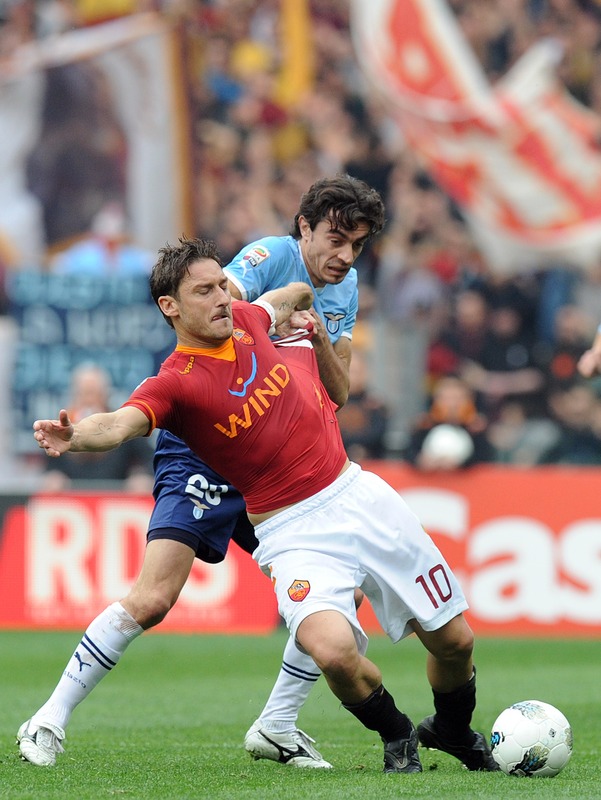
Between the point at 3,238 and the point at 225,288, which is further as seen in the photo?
the point at 3,238

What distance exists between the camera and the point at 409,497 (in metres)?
13.4

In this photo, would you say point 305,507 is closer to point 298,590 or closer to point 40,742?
point 298,590

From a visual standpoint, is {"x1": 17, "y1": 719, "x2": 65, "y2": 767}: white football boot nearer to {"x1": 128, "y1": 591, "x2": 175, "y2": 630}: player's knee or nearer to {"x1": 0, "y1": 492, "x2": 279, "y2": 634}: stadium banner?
{"x1": 128, "y1": 591, "x2": 175, "y2": 630}: player's knee

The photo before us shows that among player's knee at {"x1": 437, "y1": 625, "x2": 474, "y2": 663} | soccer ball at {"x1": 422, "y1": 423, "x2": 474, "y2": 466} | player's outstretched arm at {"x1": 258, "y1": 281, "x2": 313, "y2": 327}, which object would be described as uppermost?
player's outstretched arm at {"x1": 258, "y1": 281, "x2": 313, "y2": 327}

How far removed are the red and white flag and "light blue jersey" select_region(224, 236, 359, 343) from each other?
954 centimetres

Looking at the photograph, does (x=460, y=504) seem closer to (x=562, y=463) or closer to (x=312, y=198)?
(x=562, y=463)

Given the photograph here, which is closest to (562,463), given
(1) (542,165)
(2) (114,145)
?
(1) (542,165)

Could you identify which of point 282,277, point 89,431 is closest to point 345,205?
point 282,277

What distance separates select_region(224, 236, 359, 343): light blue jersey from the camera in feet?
21.8

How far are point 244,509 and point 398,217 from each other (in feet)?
33.5

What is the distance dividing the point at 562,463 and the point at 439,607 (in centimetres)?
904

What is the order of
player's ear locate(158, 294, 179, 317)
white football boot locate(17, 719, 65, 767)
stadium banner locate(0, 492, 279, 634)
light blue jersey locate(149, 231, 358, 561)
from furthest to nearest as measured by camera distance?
stadium banner locate(0, 492, 279, 634) → light blue jersey locate(149, 231, 358, 561) → white football boot locate(17, 719, 65, 767) → player's ear locate(158, 294, 179, 317)

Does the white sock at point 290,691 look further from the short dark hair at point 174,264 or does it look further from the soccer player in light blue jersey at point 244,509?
the short dark hair at point 174,264

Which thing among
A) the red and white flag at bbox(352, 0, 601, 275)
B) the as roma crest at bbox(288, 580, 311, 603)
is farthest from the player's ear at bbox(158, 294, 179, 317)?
the red and white flag at bbox(352, 0, 601, 275)
